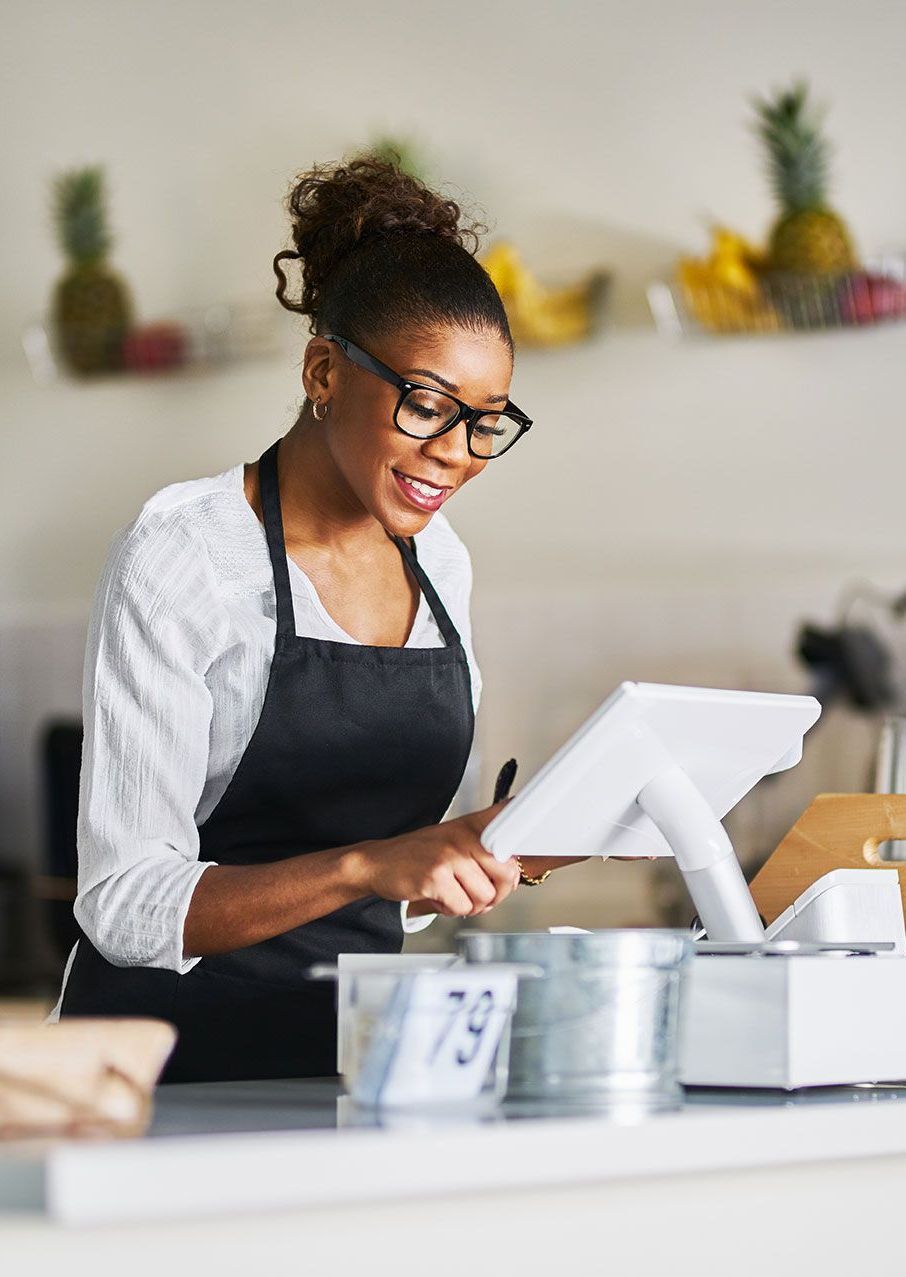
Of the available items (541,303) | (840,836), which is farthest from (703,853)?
(541,303)

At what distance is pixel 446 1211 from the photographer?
32.2 inches

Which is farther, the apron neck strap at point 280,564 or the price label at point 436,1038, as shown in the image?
the apron neck strap at point 280,564

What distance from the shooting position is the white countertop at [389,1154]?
75cm

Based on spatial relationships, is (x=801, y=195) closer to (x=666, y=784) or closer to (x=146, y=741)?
(x=146, y=741)

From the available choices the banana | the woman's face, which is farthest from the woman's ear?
the banana

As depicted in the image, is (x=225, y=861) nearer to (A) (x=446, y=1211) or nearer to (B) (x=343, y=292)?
(B) (x=343, y=292)

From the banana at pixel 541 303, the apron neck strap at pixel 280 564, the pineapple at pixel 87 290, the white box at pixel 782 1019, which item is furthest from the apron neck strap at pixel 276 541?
the pineapple at pixel 87 290

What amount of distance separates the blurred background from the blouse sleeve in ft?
6.08

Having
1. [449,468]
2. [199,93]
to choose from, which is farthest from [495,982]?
[199,93]

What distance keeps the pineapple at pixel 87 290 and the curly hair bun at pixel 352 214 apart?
7.42ft

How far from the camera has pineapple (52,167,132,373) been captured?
3912 mm

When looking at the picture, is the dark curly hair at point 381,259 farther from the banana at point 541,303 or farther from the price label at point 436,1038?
the banana at point 541,303

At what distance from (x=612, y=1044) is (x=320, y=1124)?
18cm

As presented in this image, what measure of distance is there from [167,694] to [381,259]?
47 centimetres
